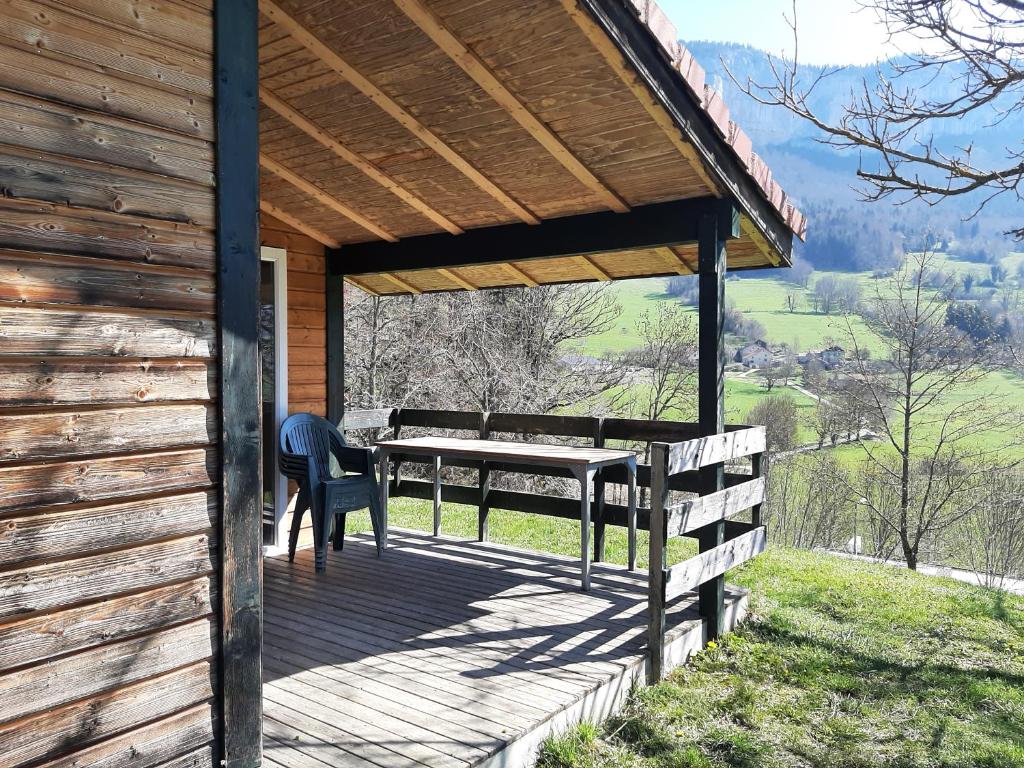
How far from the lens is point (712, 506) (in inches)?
153

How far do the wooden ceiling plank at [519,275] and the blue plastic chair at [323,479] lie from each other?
5.80 feet

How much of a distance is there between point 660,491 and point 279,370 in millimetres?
3239

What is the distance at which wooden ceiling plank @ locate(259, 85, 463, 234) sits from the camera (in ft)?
13.0

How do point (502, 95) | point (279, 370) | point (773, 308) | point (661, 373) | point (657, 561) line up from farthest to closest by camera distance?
point (773, 308) < point (661, 373) < point (279, 370) < point (657, 561) < point (502, 95)

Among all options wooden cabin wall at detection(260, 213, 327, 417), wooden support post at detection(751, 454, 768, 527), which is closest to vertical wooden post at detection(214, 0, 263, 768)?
wooden support post at detection(751, 454, 768, 527)

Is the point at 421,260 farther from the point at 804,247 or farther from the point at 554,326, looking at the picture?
the point at 804,247

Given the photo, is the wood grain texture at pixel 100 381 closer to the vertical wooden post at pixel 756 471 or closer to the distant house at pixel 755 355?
the vertical wooden post at pixel 756 471

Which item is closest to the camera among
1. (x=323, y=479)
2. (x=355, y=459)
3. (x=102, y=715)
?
(x=102, y=715)

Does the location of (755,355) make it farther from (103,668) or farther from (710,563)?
(103,668)

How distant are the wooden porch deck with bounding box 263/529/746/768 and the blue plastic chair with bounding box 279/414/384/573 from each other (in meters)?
0.24

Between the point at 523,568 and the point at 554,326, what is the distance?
7486 mm

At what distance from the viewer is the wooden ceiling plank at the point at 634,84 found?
2920mm

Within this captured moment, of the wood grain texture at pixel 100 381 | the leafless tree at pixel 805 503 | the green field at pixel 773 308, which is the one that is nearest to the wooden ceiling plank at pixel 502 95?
the wood grain texture at pixel 100 381

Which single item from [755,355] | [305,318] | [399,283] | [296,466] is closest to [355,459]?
[296,466]
